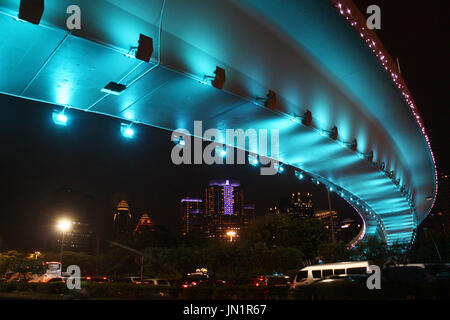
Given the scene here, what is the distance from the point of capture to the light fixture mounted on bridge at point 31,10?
5.34 metres

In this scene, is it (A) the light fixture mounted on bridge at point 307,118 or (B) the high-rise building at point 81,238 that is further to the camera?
(B) the high-rise building at point 81,238

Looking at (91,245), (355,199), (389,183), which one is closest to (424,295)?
(389,183)

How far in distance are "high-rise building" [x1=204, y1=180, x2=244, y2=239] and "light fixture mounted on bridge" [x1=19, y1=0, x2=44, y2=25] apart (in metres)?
131

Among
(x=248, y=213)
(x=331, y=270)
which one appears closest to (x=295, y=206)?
(x=248, y=213)

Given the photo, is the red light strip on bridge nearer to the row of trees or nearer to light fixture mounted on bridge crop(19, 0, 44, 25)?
light fixture mounted on bridge crop(19, 0, 44, 25)

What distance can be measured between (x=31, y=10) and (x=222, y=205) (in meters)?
152

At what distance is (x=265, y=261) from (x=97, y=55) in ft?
69.7

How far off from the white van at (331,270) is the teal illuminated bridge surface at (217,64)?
20.8 ft

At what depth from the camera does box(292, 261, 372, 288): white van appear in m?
17.7

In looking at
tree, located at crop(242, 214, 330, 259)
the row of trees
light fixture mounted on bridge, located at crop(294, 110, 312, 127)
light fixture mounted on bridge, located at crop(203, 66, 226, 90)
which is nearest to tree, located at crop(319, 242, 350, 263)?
the row of trees

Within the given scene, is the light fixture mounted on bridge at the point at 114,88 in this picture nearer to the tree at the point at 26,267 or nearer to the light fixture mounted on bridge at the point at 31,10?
the light fixture mounted on bridge at the point at 31,10

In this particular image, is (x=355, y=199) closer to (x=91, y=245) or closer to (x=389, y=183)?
(x=389, y=183)

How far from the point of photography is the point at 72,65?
7176 millimetres
